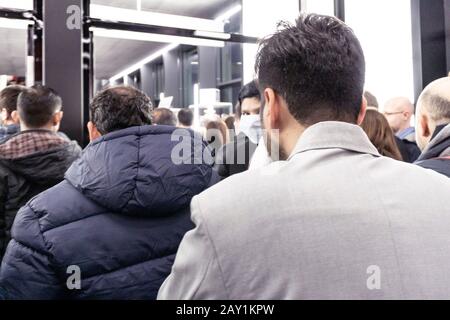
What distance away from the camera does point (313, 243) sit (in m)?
0.59

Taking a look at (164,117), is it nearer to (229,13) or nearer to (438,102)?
(438,102)

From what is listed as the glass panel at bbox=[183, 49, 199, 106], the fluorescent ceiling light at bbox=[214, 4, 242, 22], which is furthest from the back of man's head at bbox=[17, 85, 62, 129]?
the glass panel at bbox=[183, 49, 199, 106]

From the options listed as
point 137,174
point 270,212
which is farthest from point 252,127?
point 270,212

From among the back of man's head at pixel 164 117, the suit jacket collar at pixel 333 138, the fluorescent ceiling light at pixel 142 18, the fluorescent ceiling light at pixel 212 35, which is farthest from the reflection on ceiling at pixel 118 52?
the suit jacket collar at pixel 333 138

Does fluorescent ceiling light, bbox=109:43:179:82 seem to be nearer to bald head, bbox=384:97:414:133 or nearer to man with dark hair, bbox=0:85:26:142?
bald head, bbox=384:97:414:133

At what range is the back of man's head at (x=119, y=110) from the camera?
1.38m

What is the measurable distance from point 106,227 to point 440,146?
1.14 m

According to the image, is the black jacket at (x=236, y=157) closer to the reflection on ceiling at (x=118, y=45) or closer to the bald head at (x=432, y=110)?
the bald head at (x=432, y=110)

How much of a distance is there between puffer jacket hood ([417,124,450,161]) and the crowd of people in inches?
2.8

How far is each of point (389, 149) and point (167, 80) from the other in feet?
27.3

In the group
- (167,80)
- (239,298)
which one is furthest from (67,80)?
(167,80)

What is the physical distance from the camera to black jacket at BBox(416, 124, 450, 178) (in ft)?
4.52
